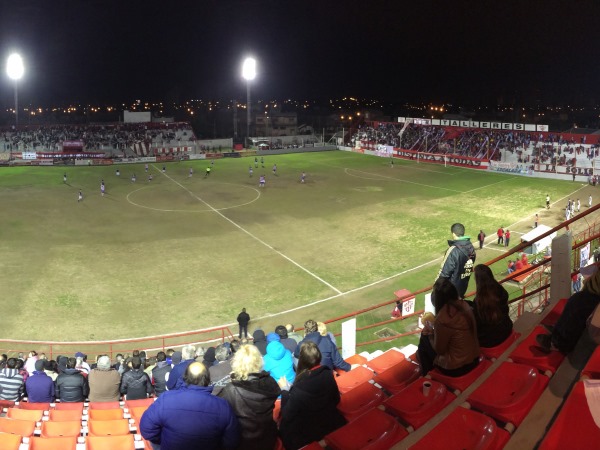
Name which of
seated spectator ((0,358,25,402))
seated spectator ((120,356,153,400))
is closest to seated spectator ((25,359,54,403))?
seated spectator ((0,358,25,402))

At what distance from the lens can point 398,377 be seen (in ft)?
22.3

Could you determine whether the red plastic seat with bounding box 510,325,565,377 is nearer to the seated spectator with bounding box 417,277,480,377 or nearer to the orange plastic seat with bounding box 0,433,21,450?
the seated spectator with bounding box 417,277,480,377

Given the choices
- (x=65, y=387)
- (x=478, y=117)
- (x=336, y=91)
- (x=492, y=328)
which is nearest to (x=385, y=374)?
(x=492, y=328)

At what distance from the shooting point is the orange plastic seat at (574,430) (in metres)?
3.44

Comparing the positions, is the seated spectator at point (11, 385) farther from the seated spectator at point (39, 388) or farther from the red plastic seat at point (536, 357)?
the red plastic seat at point (536, 357)

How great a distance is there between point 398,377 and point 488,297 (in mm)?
1533

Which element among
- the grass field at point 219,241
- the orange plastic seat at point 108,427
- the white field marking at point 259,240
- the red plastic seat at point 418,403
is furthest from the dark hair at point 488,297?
the white field marking at point 259,240

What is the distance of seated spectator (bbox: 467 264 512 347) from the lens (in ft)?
20.9

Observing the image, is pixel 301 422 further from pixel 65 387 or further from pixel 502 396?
pixel 65 387

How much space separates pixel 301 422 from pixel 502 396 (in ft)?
6.17

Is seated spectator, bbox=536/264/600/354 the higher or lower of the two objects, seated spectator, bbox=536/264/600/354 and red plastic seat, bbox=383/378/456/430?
the higher

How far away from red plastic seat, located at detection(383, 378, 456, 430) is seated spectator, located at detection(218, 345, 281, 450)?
1.22 m

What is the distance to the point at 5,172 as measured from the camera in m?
55.2

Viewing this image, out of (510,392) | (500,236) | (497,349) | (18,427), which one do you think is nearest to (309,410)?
(510,392)
